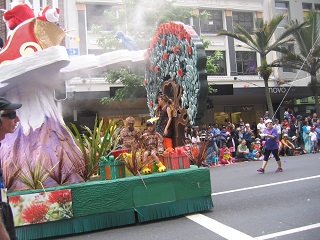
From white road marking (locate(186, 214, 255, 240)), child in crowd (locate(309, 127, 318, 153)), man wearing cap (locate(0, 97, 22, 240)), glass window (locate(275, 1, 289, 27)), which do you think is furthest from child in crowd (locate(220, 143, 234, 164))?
glass window (locate(275, 1, 289, 27))

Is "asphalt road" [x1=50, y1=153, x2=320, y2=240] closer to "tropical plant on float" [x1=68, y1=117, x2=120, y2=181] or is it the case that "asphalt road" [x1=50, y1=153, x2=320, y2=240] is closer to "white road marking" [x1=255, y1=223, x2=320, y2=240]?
"white road marking" [x1=255, y1=223, x2=320, y2=240]

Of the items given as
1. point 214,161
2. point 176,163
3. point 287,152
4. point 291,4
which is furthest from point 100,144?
point 291,4

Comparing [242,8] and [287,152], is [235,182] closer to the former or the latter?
[287,152]

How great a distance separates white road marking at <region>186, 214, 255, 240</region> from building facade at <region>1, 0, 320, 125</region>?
42.4 ft

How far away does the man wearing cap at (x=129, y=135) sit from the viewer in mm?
6949

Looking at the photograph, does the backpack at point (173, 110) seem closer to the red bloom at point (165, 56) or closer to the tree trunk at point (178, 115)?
the tree trunk at point (178, 115)

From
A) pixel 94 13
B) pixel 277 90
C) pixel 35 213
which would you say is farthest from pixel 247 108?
pixel 35 213

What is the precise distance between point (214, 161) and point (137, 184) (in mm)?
8050

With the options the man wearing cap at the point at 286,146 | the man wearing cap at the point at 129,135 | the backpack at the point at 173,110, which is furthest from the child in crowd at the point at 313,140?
the man wearing cap at the point at 129,135

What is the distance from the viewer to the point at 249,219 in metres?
5.58

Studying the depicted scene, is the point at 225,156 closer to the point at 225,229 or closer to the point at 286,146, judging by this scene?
the point at 286,146

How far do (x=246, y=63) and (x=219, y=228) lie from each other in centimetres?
1953

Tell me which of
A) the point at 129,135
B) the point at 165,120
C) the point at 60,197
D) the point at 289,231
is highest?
the point at 165,120

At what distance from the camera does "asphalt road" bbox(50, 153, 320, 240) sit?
4945 mm
